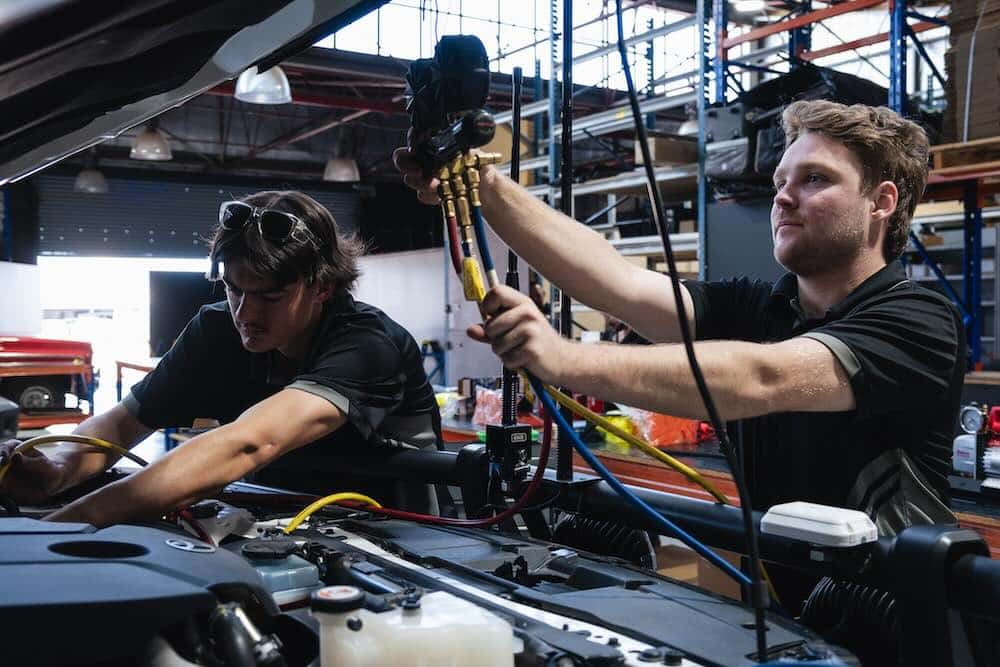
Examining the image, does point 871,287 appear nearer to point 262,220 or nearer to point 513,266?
point 513,266

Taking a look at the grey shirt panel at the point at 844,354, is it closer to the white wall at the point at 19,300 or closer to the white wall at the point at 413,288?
the white wall at the point at 19,300

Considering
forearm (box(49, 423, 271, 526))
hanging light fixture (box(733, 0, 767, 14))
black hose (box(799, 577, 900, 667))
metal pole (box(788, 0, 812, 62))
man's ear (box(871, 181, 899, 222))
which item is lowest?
black hose (box(799, 577, 900, 667))

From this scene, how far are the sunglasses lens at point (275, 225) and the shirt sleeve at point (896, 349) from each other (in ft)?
3.37

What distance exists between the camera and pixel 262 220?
1.72m

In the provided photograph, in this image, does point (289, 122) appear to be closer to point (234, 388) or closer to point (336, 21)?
point (234, 388)

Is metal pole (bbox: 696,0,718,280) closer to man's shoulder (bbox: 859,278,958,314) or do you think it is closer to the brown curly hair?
the brown curly hair

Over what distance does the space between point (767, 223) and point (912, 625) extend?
387 cm

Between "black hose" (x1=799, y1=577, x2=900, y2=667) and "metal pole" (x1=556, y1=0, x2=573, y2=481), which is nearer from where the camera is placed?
"black hose" (x1=799, y1=577, x2=900, y2=667)

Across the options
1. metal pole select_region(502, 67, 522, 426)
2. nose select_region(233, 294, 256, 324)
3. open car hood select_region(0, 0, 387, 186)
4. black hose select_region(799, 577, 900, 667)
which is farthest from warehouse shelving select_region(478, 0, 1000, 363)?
black hose select_region(799, 577, 900, 667)

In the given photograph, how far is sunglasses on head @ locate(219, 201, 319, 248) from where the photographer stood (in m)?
1.73

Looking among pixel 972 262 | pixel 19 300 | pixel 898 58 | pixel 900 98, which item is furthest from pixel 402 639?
pixel 19 300

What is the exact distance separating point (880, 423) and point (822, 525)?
51 cm

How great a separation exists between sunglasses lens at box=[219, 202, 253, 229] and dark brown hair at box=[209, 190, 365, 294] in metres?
0.01

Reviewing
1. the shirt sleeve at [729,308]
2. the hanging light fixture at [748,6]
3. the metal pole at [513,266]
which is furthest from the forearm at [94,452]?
the hanging light fixture at [748,6]
